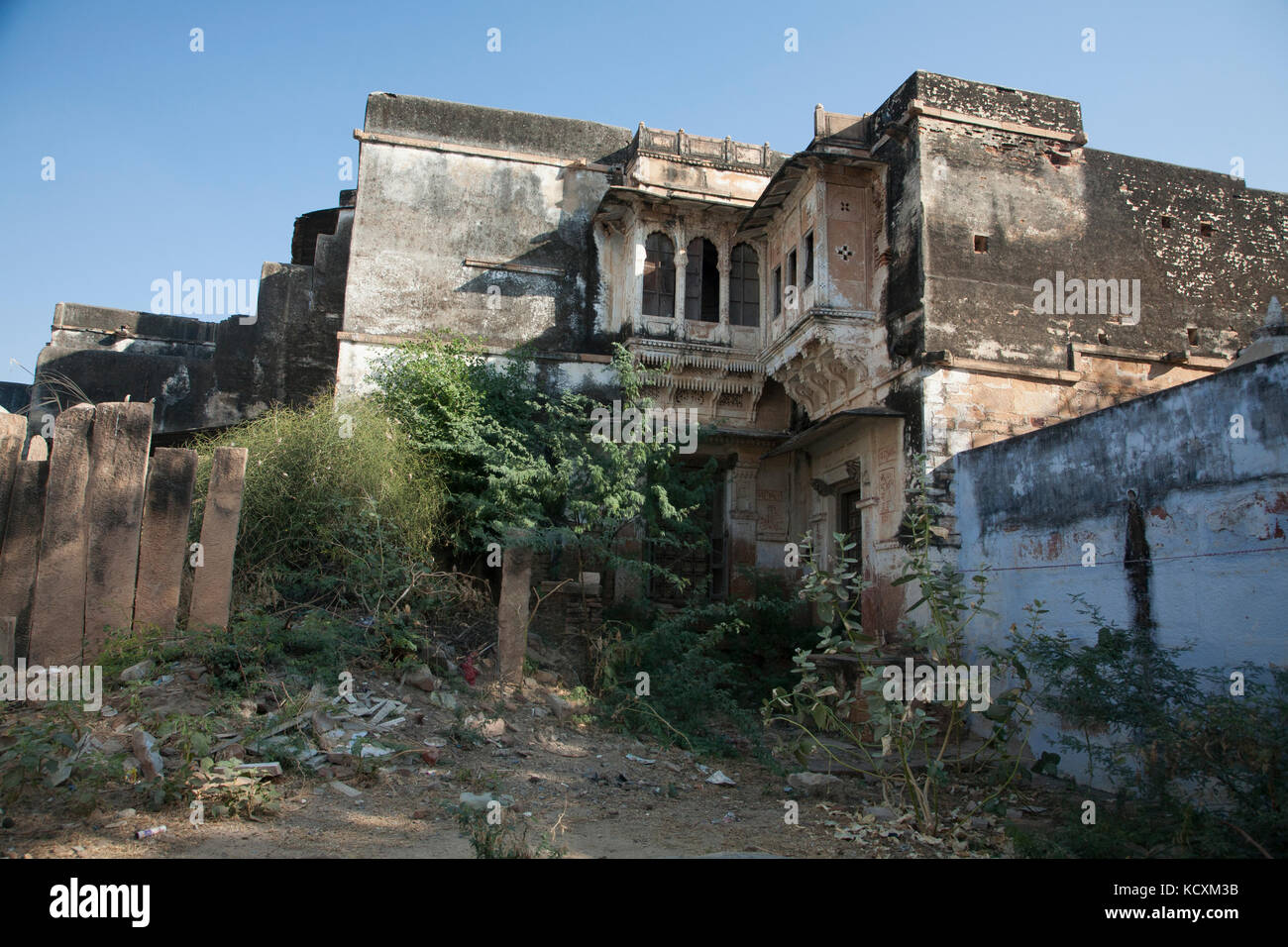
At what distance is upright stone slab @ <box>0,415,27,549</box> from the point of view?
678cm

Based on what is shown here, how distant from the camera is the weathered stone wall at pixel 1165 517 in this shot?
5844 mm

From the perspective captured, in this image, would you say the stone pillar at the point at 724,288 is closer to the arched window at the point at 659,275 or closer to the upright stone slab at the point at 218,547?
the arched window at the point at 659,275

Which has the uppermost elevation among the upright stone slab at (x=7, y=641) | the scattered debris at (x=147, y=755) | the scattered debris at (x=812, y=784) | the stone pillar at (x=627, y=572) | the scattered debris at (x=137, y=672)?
the stone pillar at (x=627, y=572)

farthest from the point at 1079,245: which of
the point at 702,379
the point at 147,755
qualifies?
the point at 147,755

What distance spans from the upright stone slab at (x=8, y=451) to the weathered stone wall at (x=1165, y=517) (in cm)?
936

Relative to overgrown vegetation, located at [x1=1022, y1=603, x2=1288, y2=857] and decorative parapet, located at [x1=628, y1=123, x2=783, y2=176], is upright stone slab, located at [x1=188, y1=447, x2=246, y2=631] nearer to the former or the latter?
overgrown vegetation, located at [x1=1022, y1=603, x2=1288, y2=857]

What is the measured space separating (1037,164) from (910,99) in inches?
75.1

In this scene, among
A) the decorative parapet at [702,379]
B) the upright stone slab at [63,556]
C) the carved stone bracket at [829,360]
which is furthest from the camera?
the decorative parapet at [702,379]

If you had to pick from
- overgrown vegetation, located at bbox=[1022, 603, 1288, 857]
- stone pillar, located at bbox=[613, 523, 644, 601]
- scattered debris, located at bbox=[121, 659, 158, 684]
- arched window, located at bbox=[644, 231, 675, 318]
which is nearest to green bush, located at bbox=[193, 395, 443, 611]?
scattered debris, located at bbox=[121, 659, 158, 684]

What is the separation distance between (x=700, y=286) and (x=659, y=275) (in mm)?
738

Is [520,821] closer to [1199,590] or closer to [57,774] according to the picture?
[57,774]

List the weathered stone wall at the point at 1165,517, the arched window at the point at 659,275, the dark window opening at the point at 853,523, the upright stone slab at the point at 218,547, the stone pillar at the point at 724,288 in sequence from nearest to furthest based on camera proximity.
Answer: the weathered stone wall at the point at 1165,517
the upright stone slab at the point at 218,547
the dark window opening at the point at 853,523
the stone pillar at the point at 724,288
the arched window at the point at 659,275

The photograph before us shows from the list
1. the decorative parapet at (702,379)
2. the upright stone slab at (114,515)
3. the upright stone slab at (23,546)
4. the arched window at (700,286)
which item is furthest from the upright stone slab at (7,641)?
the arched window at (700,286)
